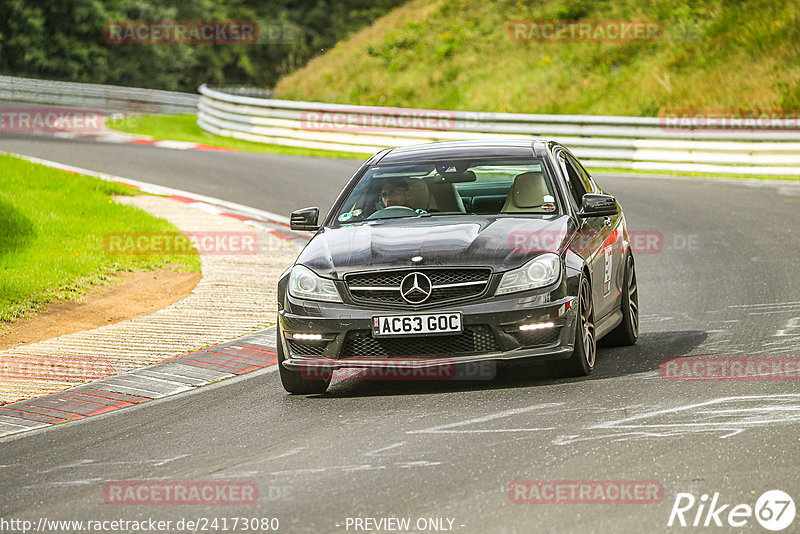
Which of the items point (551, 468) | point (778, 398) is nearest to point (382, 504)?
point (551, 468)

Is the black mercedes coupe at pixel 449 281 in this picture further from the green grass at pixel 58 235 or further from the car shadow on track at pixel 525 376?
the green grass at pixel 58 235

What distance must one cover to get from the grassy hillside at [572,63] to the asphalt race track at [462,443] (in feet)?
60.6

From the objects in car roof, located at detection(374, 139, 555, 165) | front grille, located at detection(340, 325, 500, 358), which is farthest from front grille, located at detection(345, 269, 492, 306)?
car roof, located at detection(374, 139, 555, 165)

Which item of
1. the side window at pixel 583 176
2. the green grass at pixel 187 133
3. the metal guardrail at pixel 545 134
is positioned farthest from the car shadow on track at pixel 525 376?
the green grass at pixel 187 133

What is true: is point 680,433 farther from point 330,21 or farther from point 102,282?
point 330,21

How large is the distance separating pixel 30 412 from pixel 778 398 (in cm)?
Answer: 479

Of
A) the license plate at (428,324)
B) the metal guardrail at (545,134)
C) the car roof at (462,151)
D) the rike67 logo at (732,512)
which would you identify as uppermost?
the car roof at (462,151)

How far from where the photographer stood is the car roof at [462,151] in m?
9.32

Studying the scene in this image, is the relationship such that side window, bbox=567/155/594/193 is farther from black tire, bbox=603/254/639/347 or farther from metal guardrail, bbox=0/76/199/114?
metal guardrail, bbox=0/76/199/114

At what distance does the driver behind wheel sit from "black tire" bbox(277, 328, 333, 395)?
1469 mm

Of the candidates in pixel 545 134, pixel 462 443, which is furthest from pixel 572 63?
pixel 462 443

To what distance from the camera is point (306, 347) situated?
316 inches

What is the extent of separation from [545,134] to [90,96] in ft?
63.3

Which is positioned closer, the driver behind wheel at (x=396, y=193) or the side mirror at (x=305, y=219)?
the driver behind wheel at (x=396, y=193)
